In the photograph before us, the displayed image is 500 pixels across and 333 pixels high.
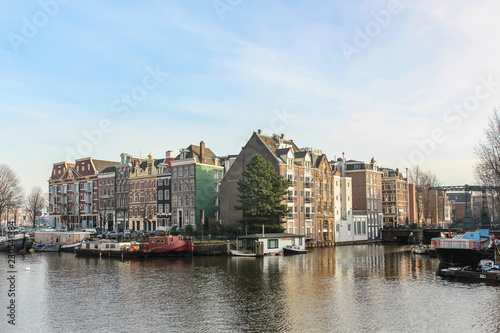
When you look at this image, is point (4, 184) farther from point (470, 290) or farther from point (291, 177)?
point (470, 290)

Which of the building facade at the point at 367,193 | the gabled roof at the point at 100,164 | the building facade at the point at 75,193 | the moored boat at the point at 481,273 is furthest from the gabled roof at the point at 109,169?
the moored boat at the point at 481,273

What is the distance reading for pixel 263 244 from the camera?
66500 millimetres

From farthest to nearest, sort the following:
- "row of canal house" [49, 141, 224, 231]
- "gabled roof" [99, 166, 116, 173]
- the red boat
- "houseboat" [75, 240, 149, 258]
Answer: "gabled roof" [99, 166, 116, 173], "row of canal house" [49, 141, 224, 231], "houseboat" [75, 240, 149, 258], the red boat

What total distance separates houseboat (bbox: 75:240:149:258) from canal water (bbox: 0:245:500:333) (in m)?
12.2

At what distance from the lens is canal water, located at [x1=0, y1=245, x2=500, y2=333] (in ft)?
93.9

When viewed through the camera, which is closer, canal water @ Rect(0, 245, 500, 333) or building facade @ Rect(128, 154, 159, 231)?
canal water @ Rect(0, 245, 500, 333)

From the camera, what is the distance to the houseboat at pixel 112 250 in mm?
68562

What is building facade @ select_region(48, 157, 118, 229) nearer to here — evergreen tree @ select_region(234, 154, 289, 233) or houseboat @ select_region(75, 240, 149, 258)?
houseboat @ select_region(75, 240, 149, 258)

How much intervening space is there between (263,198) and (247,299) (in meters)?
38.8

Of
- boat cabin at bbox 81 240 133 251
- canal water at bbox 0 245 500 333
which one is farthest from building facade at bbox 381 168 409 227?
boat cabin at bbox 81 240 133 251

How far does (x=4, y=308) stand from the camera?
33.8m

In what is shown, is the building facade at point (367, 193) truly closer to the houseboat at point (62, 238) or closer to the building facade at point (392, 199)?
the building facade at point (392, 199)

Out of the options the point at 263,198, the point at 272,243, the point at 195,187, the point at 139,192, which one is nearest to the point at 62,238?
the point at 139,192

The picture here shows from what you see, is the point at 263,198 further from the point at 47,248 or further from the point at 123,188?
the point at 123,188
